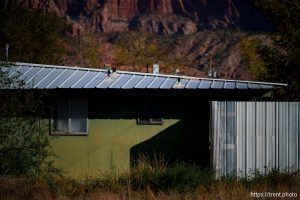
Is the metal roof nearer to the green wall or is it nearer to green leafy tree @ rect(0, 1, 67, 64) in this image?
the green wall

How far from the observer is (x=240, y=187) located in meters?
11.1

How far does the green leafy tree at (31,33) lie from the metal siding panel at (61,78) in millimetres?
19671

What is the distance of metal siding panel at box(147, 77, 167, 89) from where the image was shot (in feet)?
49.7

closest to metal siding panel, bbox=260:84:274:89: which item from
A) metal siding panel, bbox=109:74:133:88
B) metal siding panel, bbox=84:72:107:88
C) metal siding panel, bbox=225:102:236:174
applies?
metal siding panel, bbox=225:102:236:174

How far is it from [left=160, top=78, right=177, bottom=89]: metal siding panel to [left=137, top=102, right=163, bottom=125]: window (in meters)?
0.71

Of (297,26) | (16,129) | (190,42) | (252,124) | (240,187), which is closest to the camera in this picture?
(240,187)

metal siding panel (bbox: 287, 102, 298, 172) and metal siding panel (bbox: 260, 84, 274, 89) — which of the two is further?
metal siding panel (bbox: 260, 84, 274, 89)

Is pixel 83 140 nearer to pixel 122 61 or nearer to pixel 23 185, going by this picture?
pixel 23 185

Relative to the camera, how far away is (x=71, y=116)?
1588cm

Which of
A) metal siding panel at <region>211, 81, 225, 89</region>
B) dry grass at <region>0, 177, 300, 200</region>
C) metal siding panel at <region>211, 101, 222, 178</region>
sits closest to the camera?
dry grass at <region>0, 177, 300, 200</region>

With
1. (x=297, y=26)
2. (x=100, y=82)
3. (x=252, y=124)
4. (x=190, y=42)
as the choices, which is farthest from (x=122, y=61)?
(x=190, y=42)

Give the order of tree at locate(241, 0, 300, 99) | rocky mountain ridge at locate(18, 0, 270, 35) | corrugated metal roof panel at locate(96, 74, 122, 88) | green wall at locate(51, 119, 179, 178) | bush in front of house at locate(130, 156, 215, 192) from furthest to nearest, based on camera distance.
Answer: rocky mountain ridge at locate(18, 0, 270, 35)
tree at locate(241, 0, 300, 99)
green wall at locate(51, 119, 179, 178)
corrugated metal roof panel at locate(96, 74, 122, 88)
bush in front of house at locate(130, 156, 215, 192)

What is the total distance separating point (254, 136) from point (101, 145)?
4993 millimetres

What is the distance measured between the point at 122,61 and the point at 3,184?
1554 inches
